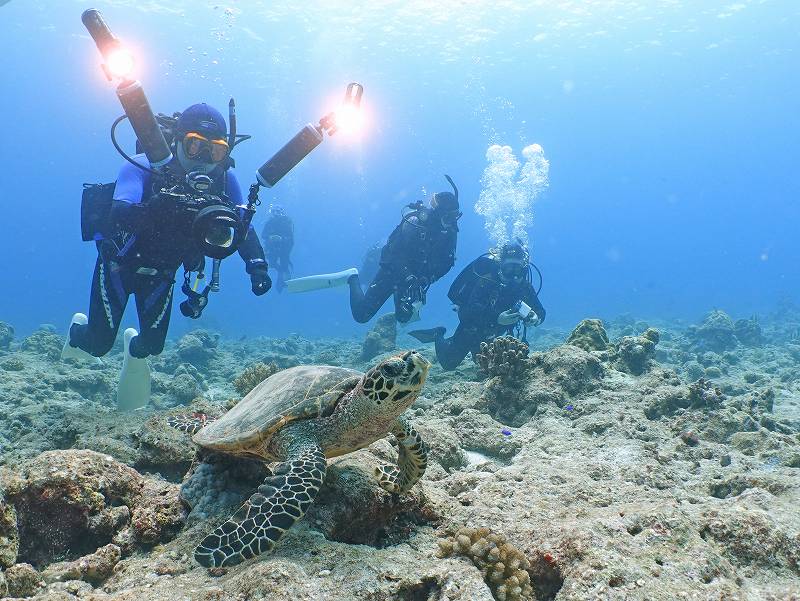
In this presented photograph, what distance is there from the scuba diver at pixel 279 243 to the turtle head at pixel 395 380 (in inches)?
931

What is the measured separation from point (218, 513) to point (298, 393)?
89 centimetres

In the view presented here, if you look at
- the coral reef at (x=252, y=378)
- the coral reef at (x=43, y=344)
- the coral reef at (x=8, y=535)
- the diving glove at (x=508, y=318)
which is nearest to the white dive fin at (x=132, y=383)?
the coral reef at (x=252, y=378)

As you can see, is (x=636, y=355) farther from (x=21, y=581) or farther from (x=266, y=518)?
(x=21, y=581)

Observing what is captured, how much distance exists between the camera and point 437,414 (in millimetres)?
6113

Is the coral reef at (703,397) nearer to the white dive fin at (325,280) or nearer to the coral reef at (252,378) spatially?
the coral reef at (252,378)

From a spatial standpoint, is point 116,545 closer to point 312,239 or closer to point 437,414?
point 437,414

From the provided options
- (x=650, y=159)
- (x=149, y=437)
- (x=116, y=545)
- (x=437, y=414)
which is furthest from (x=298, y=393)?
(x=650, y=159)

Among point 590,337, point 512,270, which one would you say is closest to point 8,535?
point 590,337

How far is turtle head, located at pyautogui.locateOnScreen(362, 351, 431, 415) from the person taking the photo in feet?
8.82

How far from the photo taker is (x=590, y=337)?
8.04 metres

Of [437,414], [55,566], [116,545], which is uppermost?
[437,414]

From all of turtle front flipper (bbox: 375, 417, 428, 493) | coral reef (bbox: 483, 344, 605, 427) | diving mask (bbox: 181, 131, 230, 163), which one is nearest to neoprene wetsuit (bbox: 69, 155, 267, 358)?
diving mask (bbox: 181, 131, 230, 163)

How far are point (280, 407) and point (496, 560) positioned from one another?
64.6 inches

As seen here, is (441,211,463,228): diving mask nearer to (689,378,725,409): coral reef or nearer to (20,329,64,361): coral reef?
(689,378,725,409): coral reef
